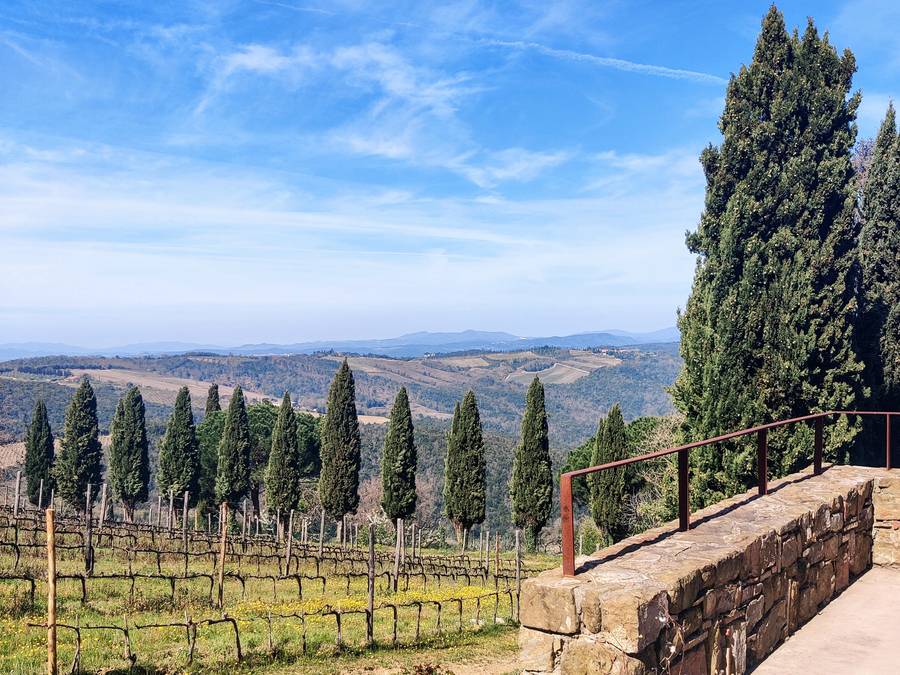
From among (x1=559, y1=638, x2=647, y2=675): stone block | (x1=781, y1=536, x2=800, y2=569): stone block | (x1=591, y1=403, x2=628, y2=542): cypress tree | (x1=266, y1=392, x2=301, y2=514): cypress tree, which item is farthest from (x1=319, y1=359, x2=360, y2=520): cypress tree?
(x1=559, y1=638, x2=647, y2=675): stone block

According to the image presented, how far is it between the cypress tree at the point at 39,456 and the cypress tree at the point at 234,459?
A: 1150 cm

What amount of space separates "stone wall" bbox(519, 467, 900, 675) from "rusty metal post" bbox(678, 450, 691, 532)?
0.30ft

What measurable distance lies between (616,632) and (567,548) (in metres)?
0.50

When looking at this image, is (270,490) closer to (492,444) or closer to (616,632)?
(616,632)

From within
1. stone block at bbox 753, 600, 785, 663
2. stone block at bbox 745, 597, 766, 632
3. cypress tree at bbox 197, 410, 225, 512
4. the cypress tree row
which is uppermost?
the cypress tree row

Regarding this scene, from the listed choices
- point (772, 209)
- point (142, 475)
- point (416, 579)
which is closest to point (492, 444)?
point (142, 475)

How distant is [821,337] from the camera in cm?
1495

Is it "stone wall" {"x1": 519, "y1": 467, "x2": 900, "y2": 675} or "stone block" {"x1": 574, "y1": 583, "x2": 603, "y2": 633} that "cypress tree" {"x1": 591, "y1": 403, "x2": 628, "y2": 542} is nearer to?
"stone wall" {"x1": 519, "y1": 467, "x2": 900, "y2": 675}

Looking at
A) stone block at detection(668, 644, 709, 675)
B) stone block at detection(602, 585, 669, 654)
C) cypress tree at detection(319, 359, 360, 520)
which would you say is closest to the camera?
stone block at detection(602, 585, 669, 654)

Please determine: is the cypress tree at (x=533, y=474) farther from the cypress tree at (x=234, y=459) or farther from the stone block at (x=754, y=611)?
the stone block at (x=754, y=611)

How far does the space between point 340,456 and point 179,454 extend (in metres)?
12.9

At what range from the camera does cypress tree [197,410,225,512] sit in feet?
154

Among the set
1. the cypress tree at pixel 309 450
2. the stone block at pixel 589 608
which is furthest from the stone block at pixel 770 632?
the cypress tree at pixel 309 450

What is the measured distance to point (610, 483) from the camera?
34.6 meters
